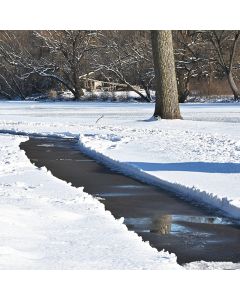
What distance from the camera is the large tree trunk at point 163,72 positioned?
89.0 feet

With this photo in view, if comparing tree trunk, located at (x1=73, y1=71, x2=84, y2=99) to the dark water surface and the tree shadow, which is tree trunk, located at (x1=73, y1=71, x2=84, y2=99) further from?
the tree shadow

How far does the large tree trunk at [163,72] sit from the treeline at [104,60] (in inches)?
724

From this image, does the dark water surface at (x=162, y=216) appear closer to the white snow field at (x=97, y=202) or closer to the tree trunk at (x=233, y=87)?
the white snow field at (x=97, y=202)

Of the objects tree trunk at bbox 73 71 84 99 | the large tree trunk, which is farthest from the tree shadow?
tree trunk at bbox 73 71 84 99

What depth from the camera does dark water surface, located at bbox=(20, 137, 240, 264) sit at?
24.3ft

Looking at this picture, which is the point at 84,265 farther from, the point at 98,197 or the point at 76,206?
the point at 98,197

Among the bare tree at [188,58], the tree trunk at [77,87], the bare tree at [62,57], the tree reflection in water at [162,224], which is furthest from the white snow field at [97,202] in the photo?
the bare tree at [62,57]

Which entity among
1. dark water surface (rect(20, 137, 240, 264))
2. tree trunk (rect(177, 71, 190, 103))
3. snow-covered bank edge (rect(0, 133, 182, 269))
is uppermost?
snow-covered bank edge (rect(0, 133, 182, 269))

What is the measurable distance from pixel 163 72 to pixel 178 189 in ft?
56.0

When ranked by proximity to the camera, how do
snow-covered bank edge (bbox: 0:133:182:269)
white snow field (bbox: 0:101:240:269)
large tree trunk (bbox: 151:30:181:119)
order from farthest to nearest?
large tree trunk (bbox: 151:30:181:119)
white snow field (bbox: 0:101:240:269)
snow-covered bank edge (bbox: 0:133:182:269)

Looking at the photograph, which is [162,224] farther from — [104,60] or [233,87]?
[104,60]

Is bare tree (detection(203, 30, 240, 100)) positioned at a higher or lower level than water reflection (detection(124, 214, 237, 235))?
higher

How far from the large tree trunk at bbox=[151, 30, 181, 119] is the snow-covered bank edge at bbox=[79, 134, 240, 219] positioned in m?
11.2

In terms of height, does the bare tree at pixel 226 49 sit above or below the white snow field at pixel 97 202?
above
